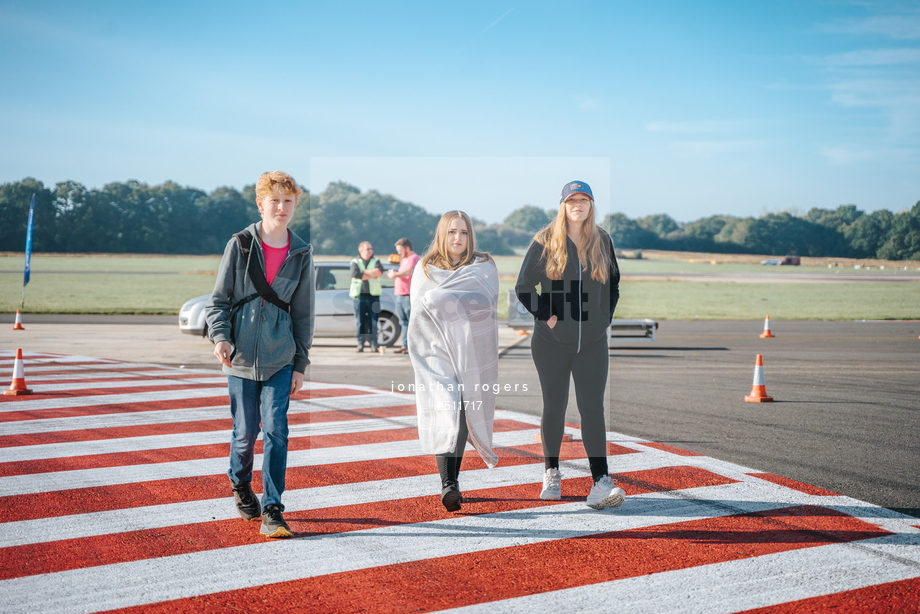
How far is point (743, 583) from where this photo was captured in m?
3.40

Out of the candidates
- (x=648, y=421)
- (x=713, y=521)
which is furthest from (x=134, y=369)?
(x=713, y=521)

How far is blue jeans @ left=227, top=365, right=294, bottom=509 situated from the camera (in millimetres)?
4078

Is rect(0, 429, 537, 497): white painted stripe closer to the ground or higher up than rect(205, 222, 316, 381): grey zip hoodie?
closer to the ground

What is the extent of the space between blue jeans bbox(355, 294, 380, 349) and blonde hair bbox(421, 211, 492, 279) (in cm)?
876

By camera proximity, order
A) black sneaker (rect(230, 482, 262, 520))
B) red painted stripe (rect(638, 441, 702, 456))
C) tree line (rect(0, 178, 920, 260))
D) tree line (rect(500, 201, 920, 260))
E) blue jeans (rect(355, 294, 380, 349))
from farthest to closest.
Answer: tree line (rect(0, 178, 920, 260))
tree line (rect(500, 201, 920, 260))
blue jeans (rect(355, 294, 380, 349))
red painted stripe (rect(638, 441, 702, 456))
black sneaker (rect(230, 482, 262, 520))

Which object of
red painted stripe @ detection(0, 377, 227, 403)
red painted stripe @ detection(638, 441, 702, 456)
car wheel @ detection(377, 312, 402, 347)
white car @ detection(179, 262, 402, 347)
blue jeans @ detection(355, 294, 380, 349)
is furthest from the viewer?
car wheel @ detection(377, 312, 402, 347)

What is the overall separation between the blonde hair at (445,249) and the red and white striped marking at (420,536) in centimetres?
155

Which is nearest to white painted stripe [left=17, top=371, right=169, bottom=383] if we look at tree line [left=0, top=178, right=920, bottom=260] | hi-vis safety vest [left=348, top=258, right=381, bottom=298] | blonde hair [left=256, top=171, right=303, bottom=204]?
hi-vis safety vest [left=348, top=258, right=381, bottom=298]

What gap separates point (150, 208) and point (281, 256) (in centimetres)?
10244

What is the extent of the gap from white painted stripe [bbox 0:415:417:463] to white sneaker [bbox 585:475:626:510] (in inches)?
114

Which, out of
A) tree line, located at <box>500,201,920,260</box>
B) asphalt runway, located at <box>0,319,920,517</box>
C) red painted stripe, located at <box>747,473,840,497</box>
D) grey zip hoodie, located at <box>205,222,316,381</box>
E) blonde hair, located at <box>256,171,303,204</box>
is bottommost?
asphalt runway, located at <box>0,319,920,517</box>

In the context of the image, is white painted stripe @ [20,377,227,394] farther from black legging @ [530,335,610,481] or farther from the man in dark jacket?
black legging @ [530,335,610,481]

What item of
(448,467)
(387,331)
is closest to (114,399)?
(448,467)

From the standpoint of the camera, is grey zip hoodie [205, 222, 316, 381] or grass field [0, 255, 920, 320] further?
grass field [0, 255, 920, 320]
